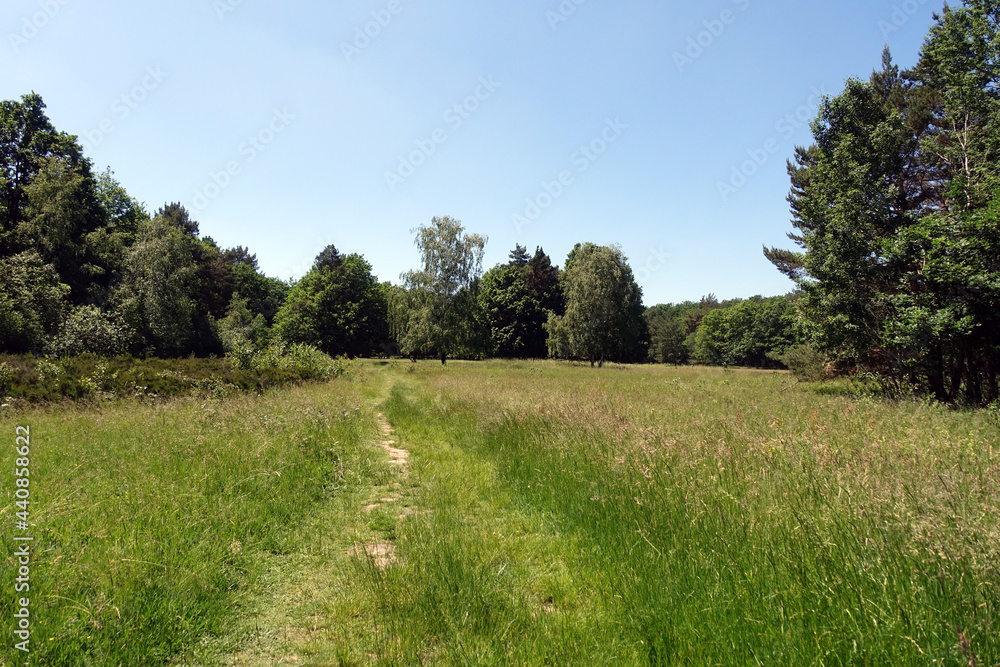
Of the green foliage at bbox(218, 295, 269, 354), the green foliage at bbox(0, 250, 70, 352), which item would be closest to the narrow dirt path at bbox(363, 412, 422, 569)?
the green foliage at bbox(0, 250, 70, 352)

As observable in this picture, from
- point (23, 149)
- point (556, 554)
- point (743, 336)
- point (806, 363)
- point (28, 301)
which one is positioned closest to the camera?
point (556, 554)

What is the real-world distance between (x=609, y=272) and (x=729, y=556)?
125ft

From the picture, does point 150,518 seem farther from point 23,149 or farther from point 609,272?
point 23,149

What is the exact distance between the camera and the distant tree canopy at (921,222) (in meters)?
9.95

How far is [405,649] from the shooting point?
2.65 m

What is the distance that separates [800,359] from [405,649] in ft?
93.2

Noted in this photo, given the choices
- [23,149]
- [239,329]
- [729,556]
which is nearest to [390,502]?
[729,556]

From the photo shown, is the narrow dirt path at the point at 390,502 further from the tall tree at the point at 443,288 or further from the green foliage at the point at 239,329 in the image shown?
the green foliage at the point at 239,329

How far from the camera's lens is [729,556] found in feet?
9.53

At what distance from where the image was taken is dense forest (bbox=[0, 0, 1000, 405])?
1077 centimetres

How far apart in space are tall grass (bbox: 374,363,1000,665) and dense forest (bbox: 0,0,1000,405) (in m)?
8.44

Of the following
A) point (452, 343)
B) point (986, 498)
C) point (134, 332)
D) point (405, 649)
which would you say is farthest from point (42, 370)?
point (452, 343)

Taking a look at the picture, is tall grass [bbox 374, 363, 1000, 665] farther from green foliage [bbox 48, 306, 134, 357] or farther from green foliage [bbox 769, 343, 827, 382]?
green foliage [bbox 48, 306, 134, 357]

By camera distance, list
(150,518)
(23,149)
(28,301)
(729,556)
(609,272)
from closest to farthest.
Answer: (729,556)
(150,518)
(28,301)
(23,149)
(609,272)
